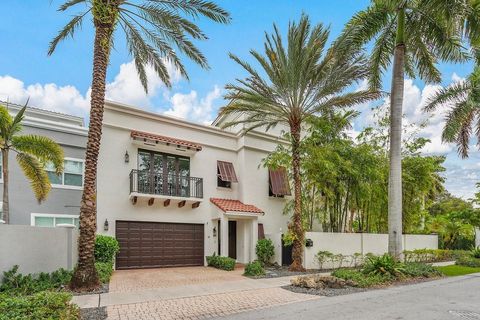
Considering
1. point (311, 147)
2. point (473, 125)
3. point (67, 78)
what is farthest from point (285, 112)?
point (473, 125)

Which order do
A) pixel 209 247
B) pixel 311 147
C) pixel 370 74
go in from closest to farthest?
pixel 370 74 → pixel 311 147 → pixel 209 247

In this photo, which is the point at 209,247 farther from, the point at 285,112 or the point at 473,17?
the point at 473,17

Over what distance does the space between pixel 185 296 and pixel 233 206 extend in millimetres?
8831

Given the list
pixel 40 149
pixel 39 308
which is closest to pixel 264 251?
pixel 40 149

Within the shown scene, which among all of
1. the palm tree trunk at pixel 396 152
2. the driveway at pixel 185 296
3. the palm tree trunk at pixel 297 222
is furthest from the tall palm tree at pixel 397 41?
the driveway at pixel 185 296

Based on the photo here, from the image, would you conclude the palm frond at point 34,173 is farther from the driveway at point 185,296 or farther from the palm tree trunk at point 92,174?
the driveway at point 185,296

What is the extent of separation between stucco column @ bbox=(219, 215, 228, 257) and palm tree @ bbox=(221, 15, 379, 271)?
3.56 m

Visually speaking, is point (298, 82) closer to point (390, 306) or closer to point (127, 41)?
point (127, 41)

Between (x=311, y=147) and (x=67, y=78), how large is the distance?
11.0 meters

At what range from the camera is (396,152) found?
14781mm

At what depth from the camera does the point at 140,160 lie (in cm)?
1780

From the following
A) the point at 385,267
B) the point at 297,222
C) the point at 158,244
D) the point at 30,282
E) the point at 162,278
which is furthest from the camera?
the point at 158,244

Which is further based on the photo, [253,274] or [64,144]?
[64,144]

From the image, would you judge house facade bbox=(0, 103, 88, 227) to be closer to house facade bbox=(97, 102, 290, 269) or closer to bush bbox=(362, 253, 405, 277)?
house facade bbox=(97, 102, 290, 269)
